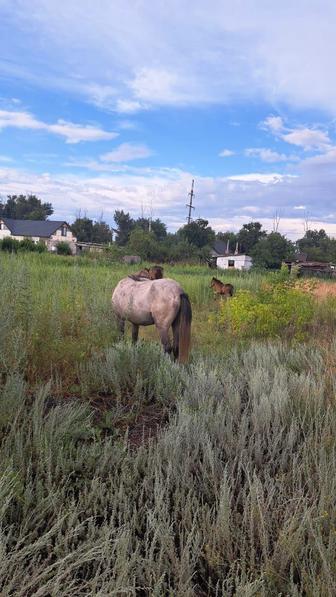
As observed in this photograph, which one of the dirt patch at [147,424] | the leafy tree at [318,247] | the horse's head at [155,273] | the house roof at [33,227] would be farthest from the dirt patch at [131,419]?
the leafy tree at [318,247]

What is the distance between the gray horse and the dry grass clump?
72.0 inches

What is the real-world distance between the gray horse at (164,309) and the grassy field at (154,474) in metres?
0.57

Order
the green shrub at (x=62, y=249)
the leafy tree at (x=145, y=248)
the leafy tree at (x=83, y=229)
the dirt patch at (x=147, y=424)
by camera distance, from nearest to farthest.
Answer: the dirt patch at (x=147, y=424) < the green shrub at (x=62, y=249) < the leafy tree at (x=145, y=248) < the leafy tree at (x=83, y=229)

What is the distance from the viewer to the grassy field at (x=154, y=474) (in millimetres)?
1625

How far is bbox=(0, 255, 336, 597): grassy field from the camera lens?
1.62m

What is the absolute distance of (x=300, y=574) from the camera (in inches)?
67.2

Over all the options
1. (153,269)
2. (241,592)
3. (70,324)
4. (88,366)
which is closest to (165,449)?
(241,592)

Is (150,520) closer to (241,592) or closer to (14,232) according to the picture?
(241,592)

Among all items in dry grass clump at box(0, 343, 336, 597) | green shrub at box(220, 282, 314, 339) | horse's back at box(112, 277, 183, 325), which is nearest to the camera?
dry grass clump at box(0, 343, 336, 597)

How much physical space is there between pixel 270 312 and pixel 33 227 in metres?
54.9

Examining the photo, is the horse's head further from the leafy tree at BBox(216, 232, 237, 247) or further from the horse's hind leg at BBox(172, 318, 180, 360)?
the leafy tree at BBox(216, 232, 237, 247)

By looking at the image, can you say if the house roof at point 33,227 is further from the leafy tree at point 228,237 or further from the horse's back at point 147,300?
the horse's back at point 147,300

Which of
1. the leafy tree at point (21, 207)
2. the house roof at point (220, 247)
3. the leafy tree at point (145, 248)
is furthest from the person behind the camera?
the leafy tree at point (21, 207)

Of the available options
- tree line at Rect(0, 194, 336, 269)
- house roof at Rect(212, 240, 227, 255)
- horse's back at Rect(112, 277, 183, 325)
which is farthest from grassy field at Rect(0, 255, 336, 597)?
house roof at Rect(212, 240, 227, 255)
